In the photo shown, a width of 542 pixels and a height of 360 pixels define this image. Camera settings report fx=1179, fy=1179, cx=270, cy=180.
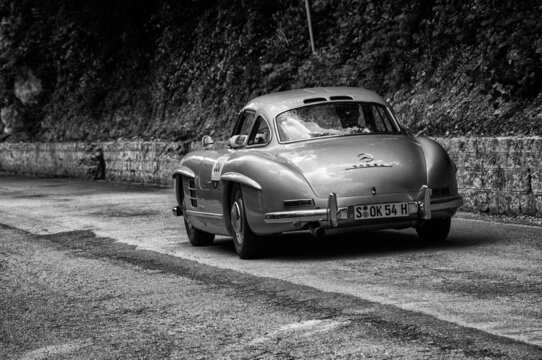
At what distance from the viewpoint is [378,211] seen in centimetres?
991

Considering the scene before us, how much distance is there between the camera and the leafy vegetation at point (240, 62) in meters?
17.0

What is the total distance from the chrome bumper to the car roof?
1439 mm

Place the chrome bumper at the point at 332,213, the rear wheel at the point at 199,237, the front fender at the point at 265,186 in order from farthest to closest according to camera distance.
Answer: the rear wheel at the point at 199,237 → the front fender at the point at 265,186 → the chrome bumper at the point at 332,213

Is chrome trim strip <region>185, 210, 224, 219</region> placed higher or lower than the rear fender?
lower

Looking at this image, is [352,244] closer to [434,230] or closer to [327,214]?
[434,230]

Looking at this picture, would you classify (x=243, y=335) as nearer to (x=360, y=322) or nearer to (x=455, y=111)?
(x=360, y=322)

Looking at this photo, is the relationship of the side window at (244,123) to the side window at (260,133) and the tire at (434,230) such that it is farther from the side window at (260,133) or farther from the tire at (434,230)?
the tire at (434,230)

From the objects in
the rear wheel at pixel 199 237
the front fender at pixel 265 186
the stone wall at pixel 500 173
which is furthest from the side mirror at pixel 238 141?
the stone wall at pixel 500 173

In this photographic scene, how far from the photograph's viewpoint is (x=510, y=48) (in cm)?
1706

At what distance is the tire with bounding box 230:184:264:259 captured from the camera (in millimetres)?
10406

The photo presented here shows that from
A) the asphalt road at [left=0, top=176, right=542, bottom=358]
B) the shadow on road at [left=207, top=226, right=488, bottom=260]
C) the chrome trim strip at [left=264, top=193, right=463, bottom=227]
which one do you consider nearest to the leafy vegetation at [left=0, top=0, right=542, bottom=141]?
the shadow on road at [left=207, top=226, right=488, bottom=260]

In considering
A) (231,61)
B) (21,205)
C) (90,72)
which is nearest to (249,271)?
(21,205)

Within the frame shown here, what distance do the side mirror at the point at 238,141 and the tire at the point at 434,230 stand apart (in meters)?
1.84

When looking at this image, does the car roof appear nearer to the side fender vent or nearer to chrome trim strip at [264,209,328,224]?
the side fender vent
